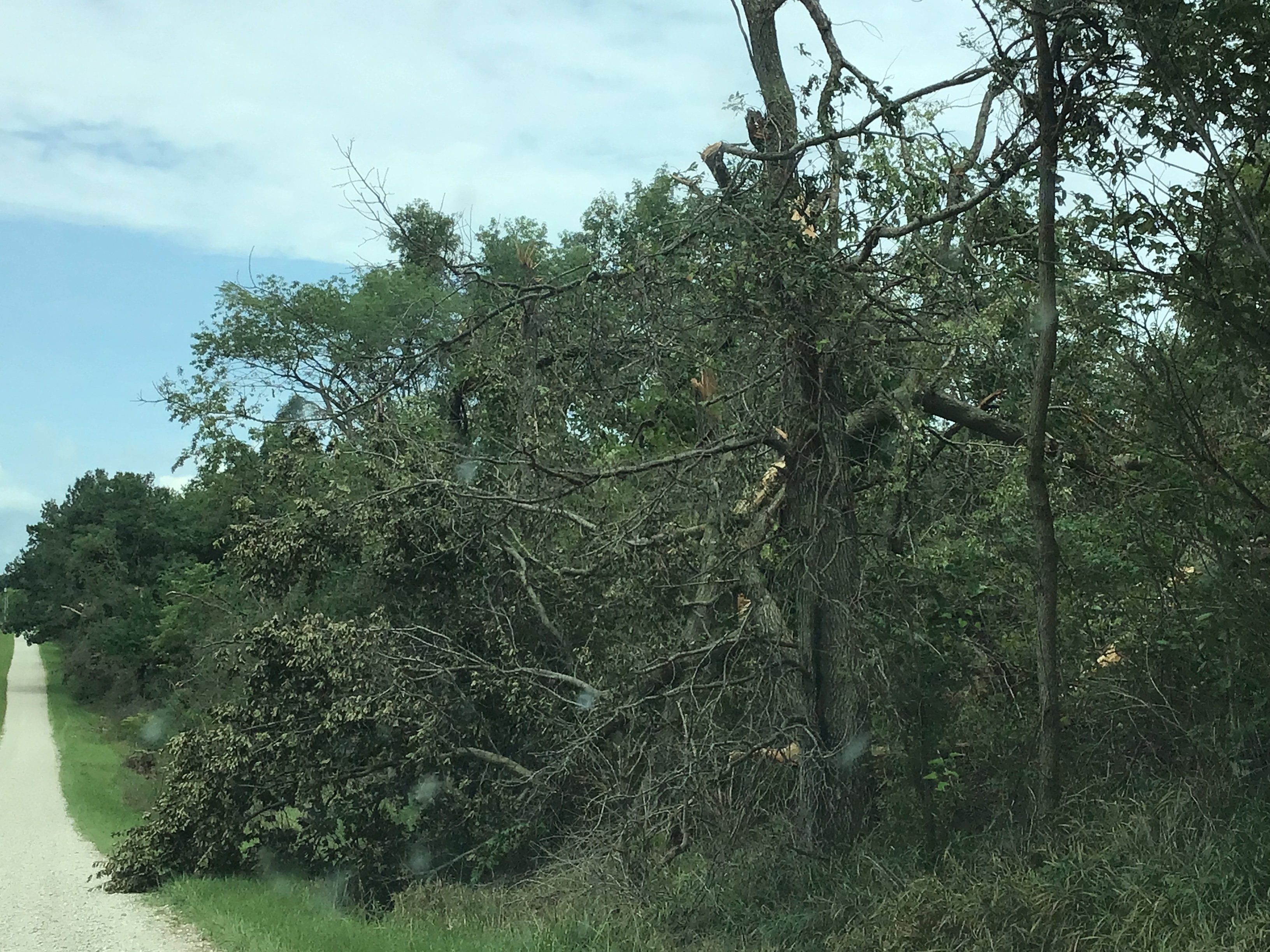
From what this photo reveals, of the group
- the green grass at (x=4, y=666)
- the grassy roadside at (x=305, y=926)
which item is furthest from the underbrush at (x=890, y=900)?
the green grass at (x=4, y=666)

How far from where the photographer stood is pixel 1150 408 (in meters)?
7.18

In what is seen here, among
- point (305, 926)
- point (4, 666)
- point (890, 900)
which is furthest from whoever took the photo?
point (4, 666)

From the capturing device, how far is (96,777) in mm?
28578

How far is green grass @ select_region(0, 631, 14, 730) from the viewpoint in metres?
48.8

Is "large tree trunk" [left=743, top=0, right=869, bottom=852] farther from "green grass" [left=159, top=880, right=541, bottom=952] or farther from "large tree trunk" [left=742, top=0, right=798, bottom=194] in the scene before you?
"green grass" [left=159, top=880, right=541, bottom=952]

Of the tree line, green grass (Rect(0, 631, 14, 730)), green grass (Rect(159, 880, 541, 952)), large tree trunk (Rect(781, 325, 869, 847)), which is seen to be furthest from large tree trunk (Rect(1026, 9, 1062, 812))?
green grass (Rect(0, 631, 14, 730))

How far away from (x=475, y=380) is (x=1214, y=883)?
10020 mm

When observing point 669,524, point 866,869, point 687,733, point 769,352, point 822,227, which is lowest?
point 866,869

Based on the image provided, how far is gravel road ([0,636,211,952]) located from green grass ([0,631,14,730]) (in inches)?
811

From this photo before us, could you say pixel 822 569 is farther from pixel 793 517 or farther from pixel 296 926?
pixel 296 926

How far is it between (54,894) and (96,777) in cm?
1750

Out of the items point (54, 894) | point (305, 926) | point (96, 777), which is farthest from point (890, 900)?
point (96, 777)

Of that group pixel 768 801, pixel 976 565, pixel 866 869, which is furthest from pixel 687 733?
pixel 976 565

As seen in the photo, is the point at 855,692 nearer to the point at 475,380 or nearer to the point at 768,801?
the point at 768,801
